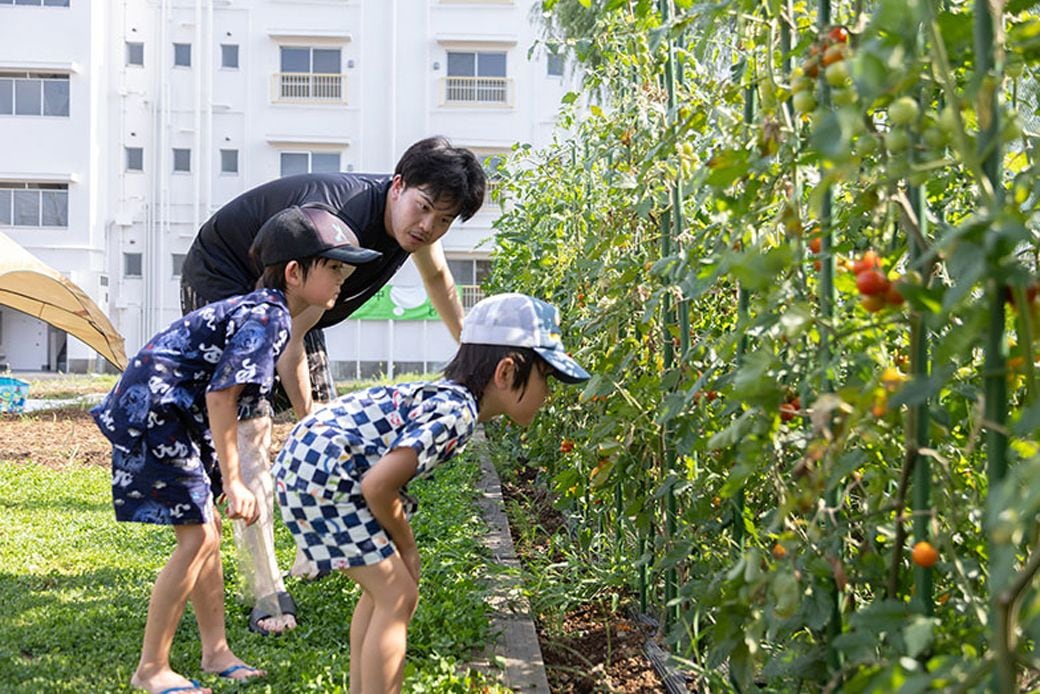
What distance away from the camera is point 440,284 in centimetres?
354

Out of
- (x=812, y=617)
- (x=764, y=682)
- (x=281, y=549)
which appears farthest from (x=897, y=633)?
(x=281, y=549)

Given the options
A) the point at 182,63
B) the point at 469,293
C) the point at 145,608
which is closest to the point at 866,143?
the point at 145,608

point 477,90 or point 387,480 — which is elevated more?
point 477,90

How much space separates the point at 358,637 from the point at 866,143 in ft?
5.56

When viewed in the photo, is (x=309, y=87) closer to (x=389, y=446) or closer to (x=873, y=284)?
(x=389, y=446)

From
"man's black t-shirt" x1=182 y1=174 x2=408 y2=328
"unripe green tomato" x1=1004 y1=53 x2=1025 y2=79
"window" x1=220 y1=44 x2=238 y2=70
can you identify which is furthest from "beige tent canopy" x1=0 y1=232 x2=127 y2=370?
"unripe green tomato" x1=1004 y1=53 x2=1025 y2=79

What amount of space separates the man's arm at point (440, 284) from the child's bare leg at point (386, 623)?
123 centimetres

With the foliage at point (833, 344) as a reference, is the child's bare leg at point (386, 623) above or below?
below

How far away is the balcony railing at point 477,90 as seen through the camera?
75.0 feet

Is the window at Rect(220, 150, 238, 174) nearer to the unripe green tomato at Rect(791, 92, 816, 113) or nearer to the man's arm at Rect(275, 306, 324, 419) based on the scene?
the man's arm at Rect(275, 306, 324, 419)

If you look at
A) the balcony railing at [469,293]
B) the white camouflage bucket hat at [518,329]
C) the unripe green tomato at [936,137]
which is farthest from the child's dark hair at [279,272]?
the balcony railing at [469,293]

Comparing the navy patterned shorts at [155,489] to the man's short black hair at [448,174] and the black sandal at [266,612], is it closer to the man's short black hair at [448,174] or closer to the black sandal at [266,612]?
the black sandal at [266,612]

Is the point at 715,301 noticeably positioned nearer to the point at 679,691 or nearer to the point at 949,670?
the point at 679,691

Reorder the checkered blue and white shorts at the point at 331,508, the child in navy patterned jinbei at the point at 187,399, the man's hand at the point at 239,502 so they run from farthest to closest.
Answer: the child in navy patterned jinbei at the point at 187,399
the man's hand at the point at 239,502
the checkered blue and white shorts at the point at 331,508
